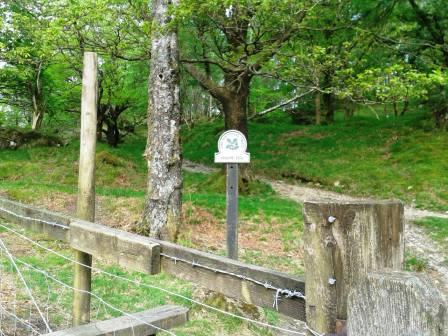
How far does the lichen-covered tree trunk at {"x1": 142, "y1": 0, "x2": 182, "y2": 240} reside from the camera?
798 cm

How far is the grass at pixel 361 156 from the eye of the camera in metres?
15.2

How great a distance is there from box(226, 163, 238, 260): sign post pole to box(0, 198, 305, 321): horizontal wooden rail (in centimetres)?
244

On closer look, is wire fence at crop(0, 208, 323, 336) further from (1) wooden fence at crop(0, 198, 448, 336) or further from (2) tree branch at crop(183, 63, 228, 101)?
(2) tree branch at crop(183, 63, 228, 101)

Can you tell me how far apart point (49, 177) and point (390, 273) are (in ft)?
54.5

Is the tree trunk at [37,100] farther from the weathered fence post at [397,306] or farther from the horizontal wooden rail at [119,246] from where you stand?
the weathered fence post at [397,306]

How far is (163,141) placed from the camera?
803cm

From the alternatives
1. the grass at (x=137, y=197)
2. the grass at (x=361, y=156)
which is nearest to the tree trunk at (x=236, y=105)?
the grass at (x=137, y=197)

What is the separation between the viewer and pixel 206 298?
5.68 metres

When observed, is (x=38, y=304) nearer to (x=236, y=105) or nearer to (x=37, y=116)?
(x=236, y=105)

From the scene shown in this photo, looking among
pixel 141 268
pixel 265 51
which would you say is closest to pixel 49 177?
pixel 265 51

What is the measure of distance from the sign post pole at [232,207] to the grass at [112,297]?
2.81 feet

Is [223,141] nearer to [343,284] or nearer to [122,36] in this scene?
[343,284]

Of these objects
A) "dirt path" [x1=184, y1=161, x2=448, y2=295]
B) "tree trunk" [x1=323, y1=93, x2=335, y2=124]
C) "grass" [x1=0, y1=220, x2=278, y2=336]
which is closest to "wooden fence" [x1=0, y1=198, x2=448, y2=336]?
"dirt path" [x1=184, y1=161, x2=448, y2=295]

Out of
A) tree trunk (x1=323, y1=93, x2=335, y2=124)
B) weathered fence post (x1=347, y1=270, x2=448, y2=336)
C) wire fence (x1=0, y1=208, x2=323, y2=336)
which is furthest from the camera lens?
tree trunk (x1=323, y1=93, x2=335, y2=124)
